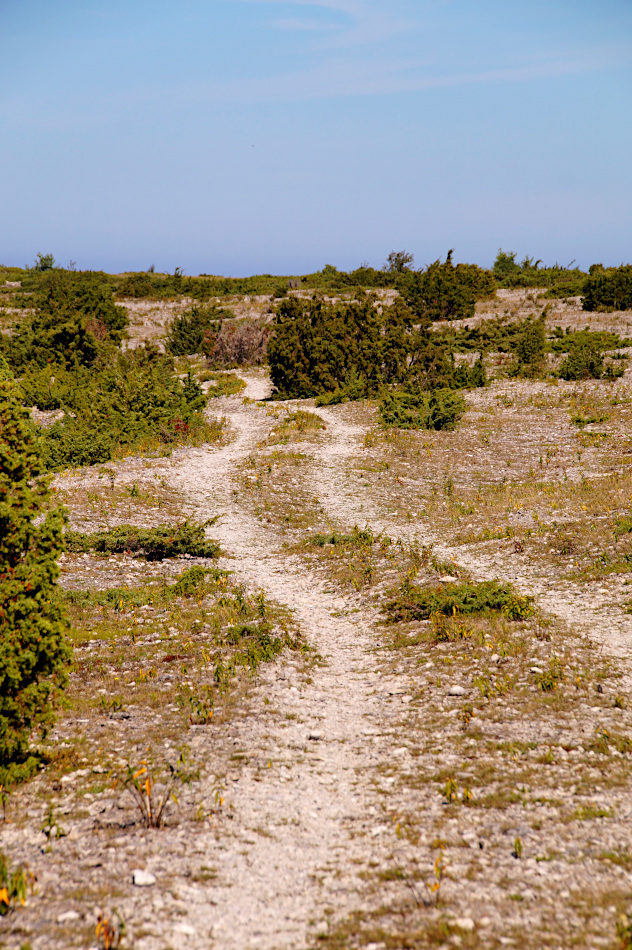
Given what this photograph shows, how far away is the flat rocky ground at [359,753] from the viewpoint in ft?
15.7

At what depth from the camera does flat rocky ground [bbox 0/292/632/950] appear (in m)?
4.79

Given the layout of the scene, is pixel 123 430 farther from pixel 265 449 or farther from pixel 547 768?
pixel 547 768

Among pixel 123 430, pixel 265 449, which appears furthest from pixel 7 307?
pixel 265 449

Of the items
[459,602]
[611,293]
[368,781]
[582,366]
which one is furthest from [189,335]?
[368,781]

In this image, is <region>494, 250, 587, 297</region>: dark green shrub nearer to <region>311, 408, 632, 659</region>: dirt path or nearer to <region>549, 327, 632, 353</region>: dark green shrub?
<region>549, 327, 632, 353</region>: dark green shrub

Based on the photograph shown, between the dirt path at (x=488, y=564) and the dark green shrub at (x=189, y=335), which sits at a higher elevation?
the dark green shrub at (x=189, y=335)

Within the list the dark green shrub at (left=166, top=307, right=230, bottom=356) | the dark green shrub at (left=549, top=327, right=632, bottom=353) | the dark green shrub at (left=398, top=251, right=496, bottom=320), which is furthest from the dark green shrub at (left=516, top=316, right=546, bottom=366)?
the dark green shrub at (left=166, top=307, right=230, bottom=356)

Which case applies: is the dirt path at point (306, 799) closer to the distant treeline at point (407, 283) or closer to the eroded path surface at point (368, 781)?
the eroded path surface at point (368, 781)

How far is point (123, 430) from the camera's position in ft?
94.5

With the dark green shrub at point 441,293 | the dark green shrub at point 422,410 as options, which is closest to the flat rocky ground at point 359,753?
the dark green shrub at point 422,410

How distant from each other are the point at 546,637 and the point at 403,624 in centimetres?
283

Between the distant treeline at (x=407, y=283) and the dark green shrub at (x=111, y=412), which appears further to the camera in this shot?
the distant treeline at (x=407, y=283)

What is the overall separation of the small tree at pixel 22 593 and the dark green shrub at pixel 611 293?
183 ft

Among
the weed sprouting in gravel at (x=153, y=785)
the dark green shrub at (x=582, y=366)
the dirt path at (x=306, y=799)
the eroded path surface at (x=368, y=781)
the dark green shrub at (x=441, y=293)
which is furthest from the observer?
the dark green shrub at (x=441, y=293)
